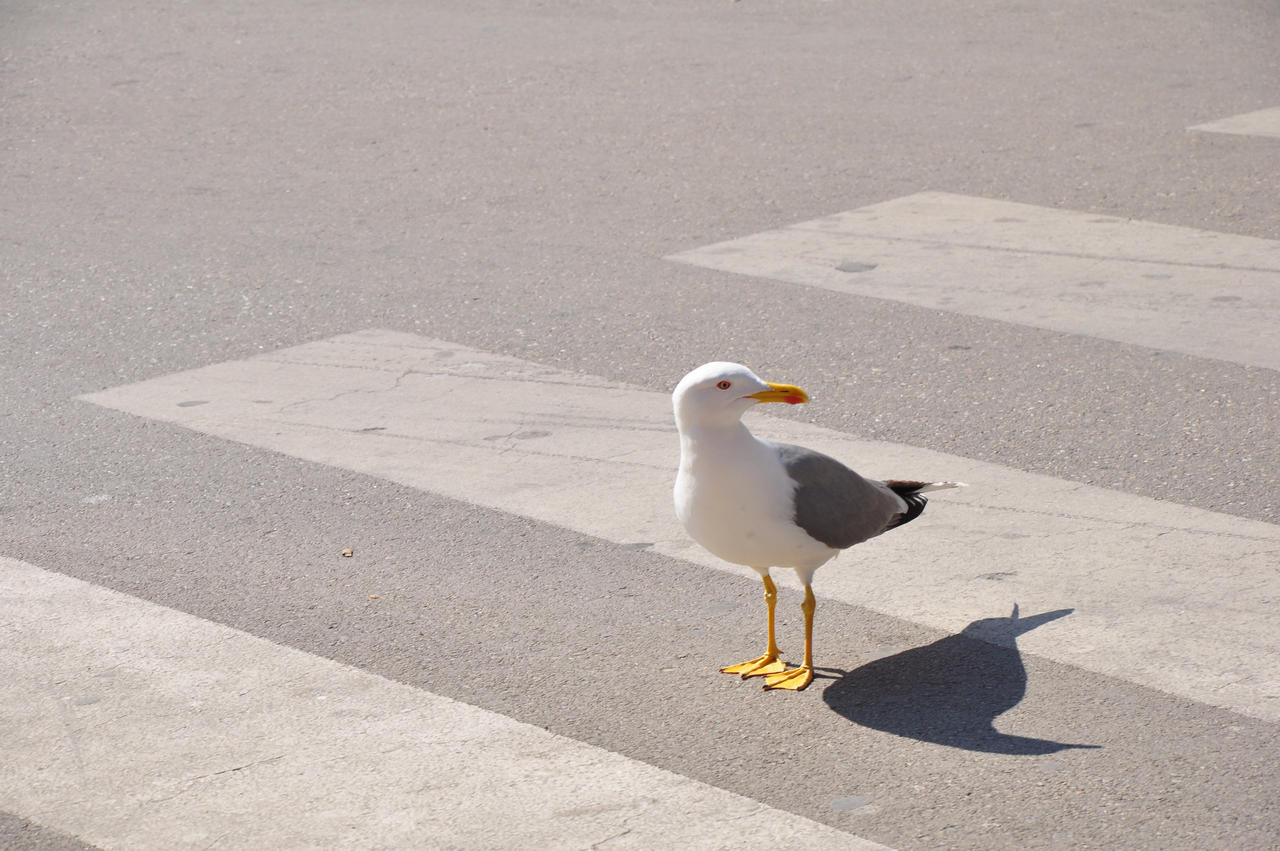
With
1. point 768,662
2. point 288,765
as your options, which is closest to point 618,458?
point 768,662

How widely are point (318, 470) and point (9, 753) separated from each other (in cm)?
218

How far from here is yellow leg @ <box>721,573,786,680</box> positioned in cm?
463

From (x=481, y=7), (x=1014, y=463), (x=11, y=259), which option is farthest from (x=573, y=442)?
(x=481, y=7)

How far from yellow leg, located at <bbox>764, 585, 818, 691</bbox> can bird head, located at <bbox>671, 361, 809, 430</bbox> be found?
0.61m

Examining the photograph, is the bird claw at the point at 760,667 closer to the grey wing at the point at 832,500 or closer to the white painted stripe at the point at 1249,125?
the grey wing at the point at 832,500

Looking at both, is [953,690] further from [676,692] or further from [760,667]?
[676,692]

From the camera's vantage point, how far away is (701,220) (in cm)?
972

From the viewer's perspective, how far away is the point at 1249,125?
37.9ft

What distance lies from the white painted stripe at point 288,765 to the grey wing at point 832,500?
33.1 inches

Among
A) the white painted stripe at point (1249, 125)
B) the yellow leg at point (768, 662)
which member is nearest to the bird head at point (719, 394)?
the yellow leg at point (768, 662)

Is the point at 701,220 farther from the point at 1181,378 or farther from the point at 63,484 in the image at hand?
the point at 63,484

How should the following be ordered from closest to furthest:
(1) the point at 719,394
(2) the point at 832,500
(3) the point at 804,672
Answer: (1) the point at 719,394 → (2) the point at 832,500 → (3) the point at 804,672

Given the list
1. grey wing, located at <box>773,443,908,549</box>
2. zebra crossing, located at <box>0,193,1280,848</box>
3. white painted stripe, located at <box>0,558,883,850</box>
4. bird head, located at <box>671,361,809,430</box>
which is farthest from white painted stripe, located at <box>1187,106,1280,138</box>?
white painted stripe, located at <box>0,558,883,850</box>

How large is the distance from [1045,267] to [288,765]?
18.8 ft
